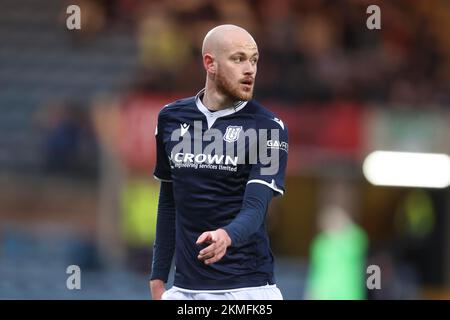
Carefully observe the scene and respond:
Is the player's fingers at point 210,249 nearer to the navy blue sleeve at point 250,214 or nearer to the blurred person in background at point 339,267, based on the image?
the navy blue sleeve at point 250,214

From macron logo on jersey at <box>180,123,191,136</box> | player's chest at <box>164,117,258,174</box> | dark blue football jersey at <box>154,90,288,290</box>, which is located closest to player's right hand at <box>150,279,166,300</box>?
dark blue football jersey at <box>154,90,288,290</box>

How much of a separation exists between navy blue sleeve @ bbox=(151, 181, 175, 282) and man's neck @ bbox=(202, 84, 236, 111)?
52cm

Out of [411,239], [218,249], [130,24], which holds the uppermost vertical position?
[130,24]

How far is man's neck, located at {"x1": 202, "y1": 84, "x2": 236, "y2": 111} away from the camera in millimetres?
6789

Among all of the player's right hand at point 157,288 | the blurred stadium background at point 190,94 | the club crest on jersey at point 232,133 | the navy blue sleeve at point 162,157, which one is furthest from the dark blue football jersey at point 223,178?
the blurred stadium background at point 190,94

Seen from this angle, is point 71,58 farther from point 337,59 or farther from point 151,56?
point 337,59

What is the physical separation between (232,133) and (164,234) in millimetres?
771

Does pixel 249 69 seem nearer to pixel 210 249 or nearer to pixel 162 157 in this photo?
pixel 162 157

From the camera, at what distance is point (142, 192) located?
60.5 feet

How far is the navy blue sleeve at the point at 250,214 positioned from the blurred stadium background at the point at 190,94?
869 cm

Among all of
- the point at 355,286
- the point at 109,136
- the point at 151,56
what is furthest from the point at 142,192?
the point at 355,286

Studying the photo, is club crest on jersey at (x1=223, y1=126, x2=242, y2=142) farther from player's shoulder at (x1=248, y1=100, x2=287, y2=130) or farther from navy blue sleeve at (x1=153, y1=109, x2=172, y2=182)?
navy blue sleeve at (x1=153, y1=109, x2=172, y2=182)

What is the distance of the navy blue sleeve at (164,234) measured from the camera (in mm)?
6957
